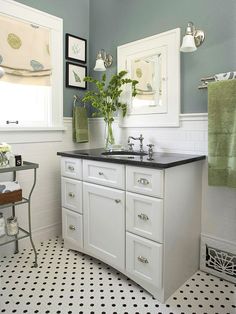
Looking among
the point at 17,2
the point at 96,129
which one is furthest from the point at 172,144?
the point at 17,2

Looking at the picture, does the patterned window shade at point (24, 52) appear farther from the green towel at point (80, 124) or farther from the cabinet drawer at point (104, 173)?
the cabinet drawer at point (104, 173)

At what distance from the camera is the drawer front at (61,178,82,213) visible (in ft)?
6.45

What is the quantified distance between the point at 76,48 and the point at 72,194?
1438mm

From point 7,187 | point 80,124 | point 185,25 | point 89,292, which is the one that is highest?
point 185,25

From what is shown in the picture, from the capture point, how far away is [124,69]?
7.39 ft

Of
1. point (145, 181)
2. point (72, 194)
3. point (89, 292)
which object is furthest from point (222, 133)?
point (89, 292)

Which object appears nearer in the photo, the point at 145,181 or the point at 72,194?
the point at 145,181

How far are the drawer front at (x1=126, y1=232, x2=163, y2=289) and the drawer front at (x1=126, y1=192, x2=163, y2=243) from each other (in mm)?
50

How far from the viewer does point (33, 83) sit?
7.07 feet

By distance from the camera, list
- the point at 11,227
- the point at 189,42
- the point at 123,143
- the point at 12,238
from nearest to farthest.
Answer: the point at 189,42, the point at 11,227, the point at 12,238, the point at 123,143

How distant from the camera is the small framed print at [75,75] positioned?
7.84 ft

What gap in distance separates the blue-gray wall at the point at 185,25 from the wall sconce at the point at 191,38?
4 cm

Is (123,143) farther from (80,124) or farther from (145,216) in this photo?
(145,216)

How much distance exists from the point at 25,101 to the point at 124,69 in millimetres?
931
